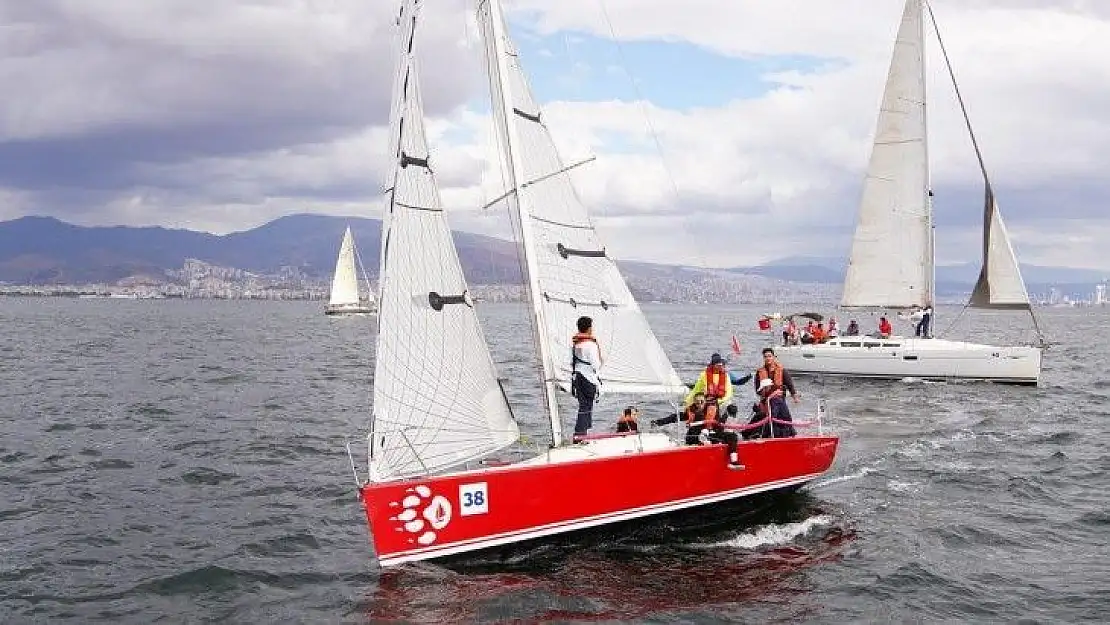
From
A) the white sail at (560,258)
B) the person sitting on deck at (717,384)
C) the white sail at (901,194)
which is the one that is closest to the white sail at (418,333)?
the white sail at (560,258)

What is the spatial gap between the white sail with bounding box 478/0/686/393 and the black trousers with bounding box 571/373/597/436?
27 centimetres

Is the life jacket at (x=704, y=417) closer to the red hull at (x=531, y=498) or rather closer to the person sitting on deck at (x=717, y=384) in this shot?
the person sitting on deck at (x=717, y=384)

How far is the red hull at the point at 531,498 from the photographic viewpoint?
11.6m

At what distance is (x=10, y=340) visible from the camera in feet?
192

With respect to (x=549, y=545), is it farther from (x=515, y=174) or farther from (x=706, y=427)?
(x=515, y=174)

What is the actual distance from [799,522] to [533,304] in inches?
216

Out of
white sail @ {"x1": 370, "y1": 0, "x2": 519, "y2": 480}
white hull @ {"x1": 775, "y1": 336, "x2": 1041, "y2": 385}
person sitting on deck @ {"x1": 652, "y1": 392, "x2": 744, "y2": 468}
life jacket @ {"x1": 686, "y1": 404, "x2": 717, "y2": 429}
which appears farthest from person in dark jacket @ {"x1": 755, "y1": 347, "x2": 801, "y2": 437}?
white hull @ {"x1": 775, "y1": 336, "x2": 1041, "y2": 385}

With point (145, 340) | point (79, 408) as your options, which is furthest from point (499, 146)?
→ point (145, 340)

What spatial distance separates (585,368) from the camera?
13.7 metres

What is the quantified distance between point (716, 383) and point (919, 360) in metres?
21.0

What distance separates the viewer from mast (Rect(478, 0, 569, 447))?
512 inches

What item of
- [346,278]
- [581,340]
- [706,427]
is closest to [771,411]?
[706,427]

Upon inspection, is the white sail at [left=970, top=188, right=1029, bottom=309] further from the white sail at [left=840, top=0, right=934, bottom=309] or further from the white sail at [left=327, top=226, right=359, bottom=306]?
the white sail at [left=327, top=226, right=359, bottom=306]

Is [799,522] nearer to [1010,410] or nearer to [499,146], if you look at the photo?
[499,146]
